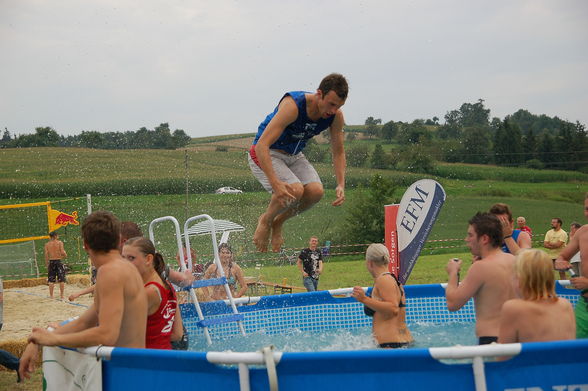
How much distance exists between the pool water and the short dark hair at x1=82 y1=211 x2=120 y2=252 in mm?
2773

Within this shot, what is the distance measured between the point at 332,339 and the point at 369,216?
24750 millimetres

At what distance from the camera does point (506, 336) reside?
12.6 ft

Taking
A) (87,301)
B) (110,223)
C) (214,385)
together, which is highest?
(110,223)

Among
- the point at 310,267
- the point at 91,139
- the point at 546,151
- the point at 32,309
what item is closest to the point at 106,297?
the point at 310,267

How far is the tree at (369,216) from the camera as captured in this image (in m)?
31.1

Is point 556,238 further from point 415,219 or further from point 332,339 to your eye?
point 332,339

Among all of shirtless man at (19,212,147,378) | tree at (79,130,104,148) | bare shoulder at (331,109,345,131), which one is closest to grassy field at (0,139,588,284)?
tree at (79,130,104,148)

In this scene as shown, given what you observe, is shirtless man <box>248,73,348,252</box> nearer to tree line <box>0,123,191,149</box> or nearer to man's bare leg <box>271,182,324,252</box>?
man's bare leg <box>271,182,324,252</box>

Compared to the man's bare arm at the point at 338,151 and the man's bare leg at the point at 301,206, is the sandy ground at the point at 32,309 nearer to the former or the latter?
the man's bare leg at the point at 301,206

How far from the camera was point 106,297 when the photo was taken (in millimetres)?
3787

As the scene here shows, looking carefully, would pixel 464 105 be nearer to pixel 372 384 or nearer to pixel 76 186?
pixel 76 186

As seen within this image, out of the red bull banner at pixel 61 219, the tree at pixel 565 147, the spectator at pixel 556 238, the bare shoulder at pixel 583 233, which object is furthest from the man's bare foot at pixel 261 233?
the tree at pixel 565 147

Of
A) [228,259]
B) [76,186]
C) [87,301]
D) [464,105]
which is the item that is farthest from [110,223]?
[464,105]

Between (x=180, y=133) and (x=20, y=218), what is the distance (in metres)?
15.9
